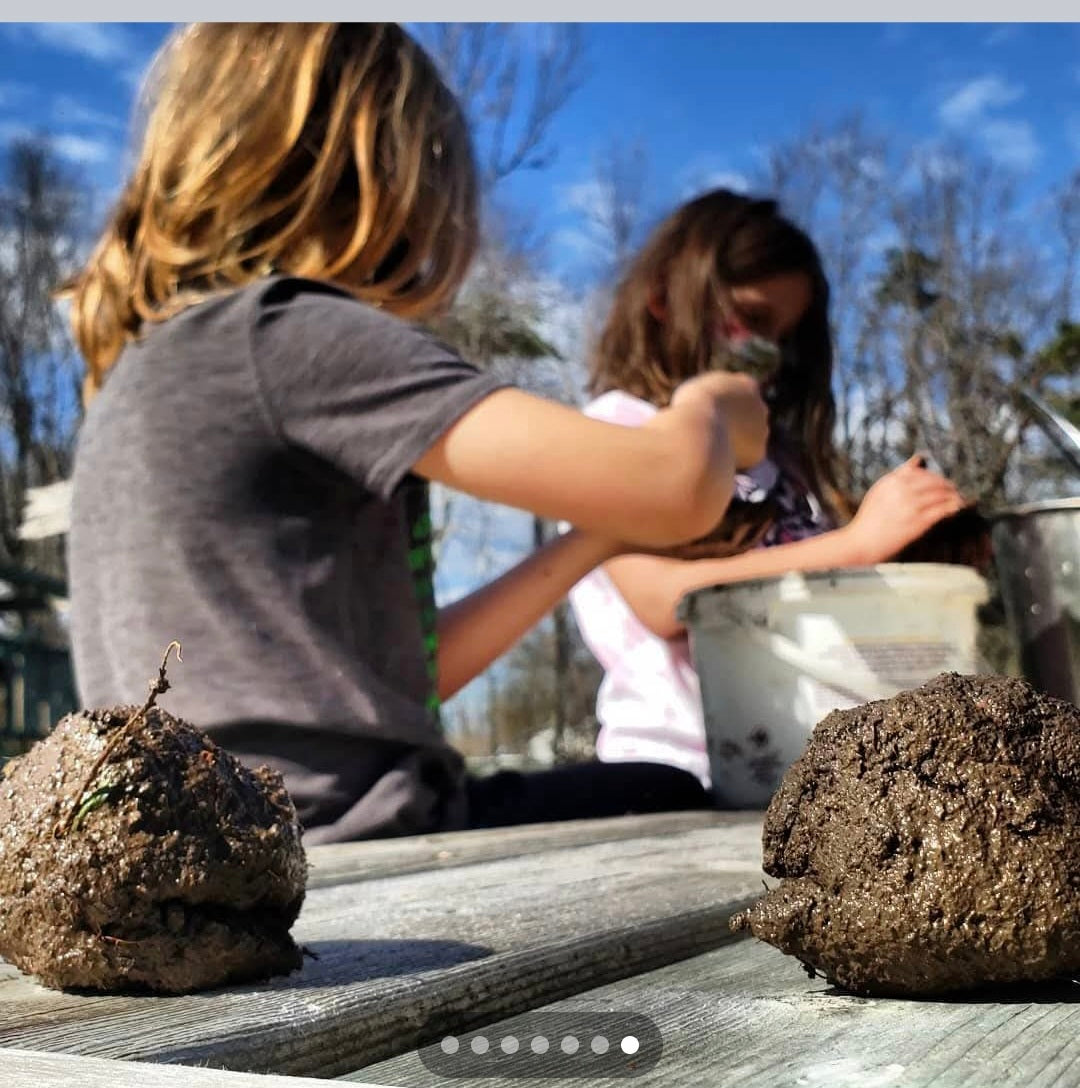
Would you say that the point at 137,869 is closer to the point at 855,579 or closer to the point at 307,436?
the point at 307,436

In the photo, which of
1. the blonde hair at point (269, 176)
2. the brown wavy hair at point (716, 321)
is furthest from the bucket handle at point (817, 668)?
the brown wavy hair at point (716, 321)

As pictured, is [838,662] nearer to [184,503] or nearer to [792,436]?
[184,503]

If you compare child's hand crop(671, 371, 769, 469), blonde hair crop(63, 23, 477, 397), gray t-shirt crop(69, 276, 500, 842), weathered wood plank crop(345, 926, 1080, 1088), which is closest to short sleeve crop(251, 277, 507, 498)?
gray t-shirt crop(69, 276, 500, 842)

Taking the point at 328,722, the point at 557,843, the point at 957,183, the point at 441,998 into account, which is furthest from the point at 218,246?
the point at 957,183

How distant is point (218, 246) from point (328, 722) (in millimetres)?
833

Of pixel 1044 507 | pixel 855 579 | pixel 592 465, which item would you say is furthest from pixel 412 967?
pixel 855 579

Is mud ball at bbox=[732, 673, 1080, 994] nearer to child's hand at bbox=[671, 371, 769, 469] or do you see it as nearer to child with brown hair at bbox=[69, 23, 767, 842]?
child with brown hair at bbox=[69, 23, 767, 842]

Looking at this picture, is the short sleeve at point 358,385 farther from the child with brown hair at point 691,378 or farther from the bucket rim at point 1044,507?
the child with brown hair at point 691,378

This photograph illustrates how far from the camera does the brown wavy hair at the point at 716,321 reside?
3.24m

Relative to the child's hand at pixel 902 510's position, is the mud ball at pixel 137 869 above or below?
below

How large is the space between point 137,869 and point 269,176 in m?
1.51

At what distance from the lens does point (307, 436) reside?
201 centimetres

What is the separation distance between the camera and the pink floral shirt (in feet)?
9.77

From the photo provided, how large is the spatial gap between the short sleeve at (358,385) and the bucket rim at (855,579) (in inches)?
22.3
